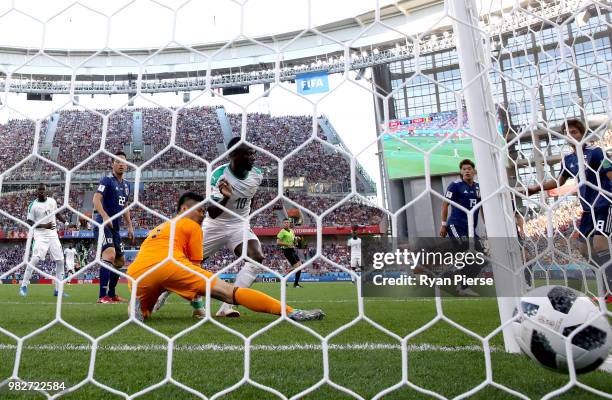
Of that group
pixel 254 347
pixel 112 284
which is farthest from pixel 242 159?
pixel 112 284

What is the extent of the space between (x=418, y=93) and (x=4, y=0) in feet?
69.3

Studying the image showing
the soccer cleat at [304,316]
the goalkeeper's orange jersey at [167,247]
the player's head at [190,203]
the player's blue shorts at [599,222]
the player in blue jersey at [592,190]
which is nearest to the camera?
the player's head at [190,203]

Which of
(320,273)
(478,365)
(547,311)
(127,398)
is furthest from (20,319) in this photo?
(320,273)

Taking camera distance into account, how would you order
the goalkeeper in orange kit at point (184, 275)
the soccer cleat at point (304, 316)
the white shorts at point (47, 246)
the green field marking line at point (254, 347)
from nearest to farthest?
the green field marking line at point (254, 347) < the goalkeeper in orange kit at point (184, 275) < the soccer cleat at point (304, 316) < the white shorts at point (47, 246)

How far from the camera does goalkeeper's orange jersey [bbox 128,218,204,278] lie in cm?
257

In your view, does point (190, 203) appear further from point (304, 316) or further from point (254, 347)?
point (304, 316)

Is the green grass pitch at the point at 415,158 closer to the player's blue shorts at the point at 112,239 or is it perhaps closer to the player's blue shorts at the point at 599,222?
the player's blue shorts at the point at 599,222

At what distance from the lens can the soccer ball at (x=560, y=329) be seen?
127 cm

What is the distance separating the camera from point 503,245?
5.58 feet

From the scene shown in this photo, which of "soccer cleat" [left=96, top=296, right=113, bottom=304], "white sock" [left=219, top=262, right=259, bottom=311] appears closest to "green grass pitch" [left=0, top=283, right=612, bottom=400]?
"white sock" [left=219, top=262, right=259, bottom=311]

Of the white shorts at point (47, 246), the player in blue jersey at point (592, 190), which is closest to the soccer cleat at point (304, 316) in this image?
the player in blue jersey at point (592, 190)

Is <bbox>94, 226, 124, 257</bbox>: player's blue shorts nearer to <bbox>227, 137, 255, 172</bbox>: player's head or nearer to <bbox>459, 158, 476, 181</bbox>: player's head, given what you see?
<bbox>227, 137, 255, 172</bbox>: player's head

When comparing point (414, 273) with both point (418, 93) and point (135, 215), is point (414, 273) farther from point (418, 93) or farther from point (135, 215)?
point (418, 93)

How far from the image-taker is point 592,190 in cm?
329
